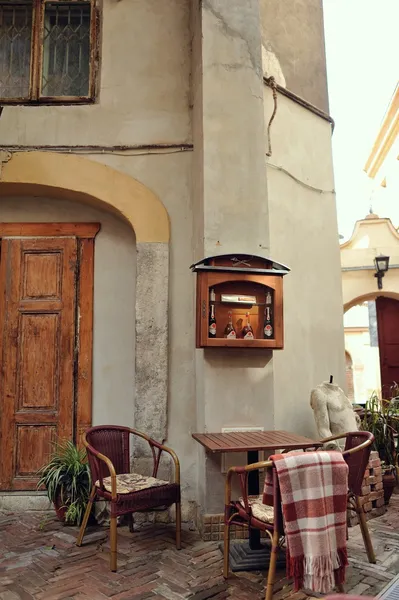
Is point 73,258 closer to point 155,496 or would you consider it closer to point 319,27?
point 155,496

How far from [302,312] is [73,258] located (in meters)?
2.38

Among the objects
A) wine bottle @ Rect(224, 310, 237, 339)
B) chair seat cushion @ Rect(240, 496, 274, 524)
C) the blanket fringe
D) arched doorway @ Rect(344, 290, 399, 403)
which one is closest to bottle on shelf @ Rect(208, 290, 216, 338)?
wine bottle @ Rect(224, 310, 237, 339)

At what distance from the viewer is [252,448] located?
3.27m

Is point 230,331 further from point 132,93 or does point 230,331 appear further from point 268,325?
point 132,93

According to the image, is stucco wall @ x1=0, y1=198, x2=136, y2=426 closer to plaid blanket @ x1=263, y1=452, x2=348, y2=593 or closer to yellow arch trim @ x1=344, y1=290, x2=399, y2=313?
plaid blanket @ x1=263, y1=452, x2=348, y2=593

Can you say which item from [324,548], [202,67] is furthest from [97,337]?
[324,548]

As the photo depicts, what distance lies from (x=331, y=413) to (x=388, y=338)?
19.7 ft

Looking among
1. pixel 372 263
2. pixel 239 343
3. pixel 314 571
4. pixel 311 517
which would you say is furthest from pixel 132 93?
pixel 372 263

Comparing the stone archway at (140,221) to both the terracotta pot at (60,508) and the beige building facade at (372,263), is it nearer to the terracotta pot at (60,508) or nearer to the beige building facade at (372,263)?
the terracotta pot at (60,508)

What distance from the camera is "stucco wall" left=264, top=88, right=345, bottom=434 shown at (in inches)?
196

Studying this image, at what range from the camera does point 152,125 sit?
5043 millimetres

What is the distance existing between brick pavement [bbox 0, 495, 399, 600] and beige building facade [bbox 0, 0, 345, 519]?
0.63 meters

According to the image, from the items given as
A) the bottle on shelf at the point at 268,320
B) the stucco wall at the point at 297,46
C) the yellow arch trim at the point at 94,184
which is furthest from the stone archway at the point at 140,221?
the stucco wall at the point at 297,46

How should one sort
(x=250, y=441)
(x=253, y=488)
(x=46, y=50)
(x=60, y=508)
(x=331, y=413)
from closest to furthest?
(x=250, y=441), (x=253, y=488), (x=60, y=508), (x=331, y=413), (x=46, y=50)
